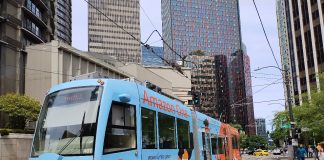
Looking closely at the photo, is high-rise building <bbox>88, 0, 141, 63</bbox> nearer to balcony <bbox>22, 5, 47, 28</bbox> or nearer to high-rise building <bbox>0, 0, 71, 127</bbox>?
balcony <bbox>22, 5, 47, 28</bbox>

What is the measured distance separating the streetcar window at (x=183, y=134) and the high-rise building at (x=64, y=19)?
13134 cm

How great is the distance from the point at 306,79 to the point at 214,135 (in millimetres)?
63483

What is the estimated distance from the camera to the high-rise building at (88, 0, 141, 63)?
161m

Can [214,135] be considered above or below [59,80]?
below

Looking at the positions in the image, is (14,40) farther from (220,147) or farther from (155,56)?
(220,147)

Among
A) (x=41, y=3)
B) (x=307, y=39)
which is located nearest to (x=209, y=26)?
(x=307, y=39)

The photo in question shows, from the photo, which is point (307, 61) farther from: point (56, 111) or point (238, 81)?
point (56, 111)

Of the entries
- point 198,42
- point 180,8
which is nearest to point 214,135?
point 180,8

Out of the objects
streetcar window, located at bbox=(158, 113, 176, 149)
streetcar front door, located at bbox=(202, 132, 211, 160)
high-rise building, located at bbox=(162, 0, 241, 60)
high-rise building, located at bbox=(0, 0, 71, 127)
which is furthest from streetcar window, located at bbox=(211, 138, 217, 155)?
high-rise building, located at bbox=(162, 0, 241, 60)

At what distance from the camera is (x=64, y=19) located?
15125 cm

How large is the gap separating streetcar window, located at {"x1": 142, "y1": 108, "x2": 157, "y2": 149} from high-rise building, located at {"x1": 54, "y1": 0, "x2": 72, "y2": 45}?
134049mm

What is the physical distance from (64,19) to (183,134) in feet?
463

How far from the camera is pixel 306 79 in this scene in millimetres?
80875

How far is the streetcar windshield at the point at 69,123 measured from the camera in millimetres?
10742
